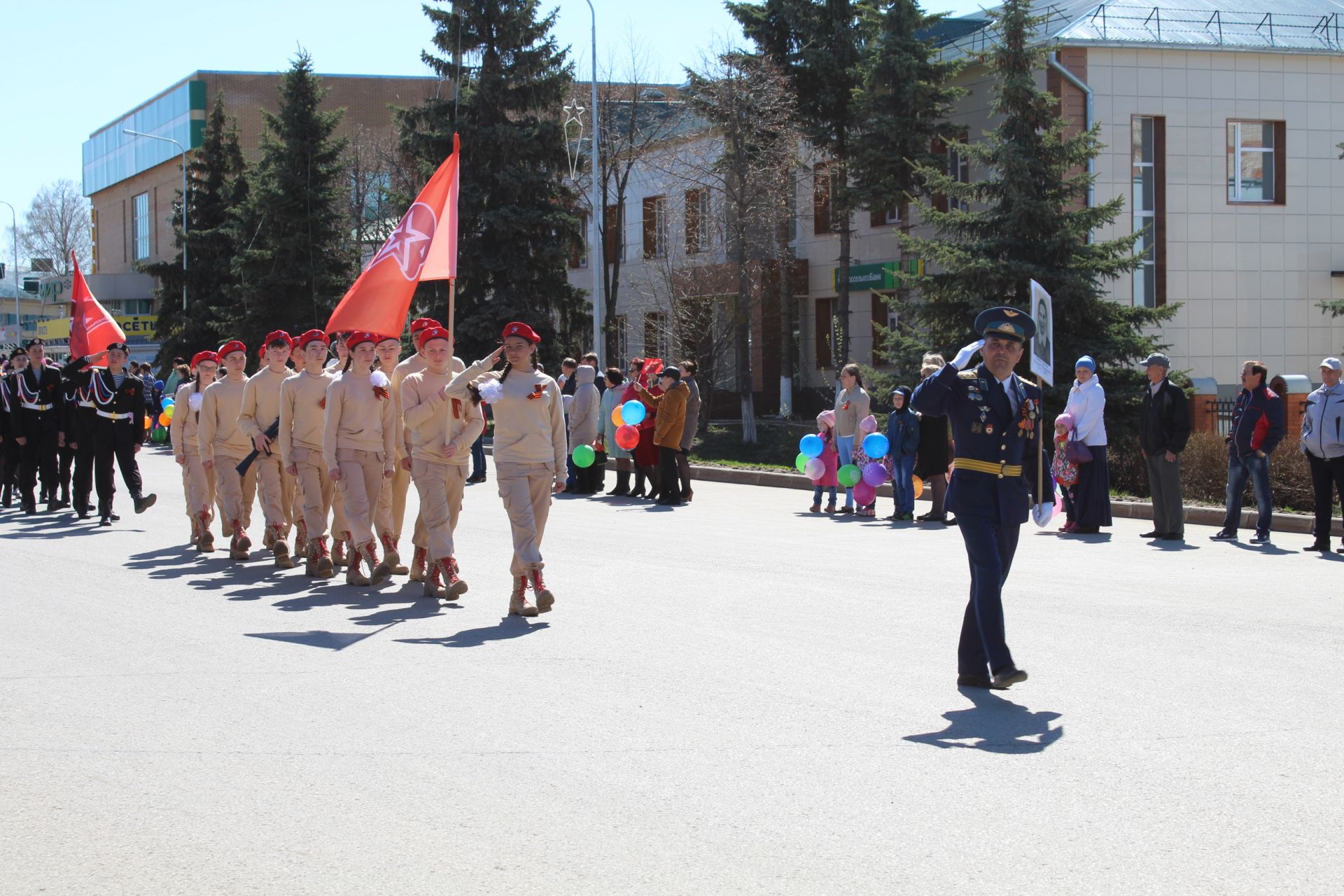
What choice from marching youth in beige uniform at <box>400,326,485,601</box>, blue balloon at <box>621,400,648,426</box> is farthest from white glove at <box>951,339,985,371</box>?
blue balloon at <box>621,400,648,426</box>

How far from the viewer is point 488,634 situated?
892 centimetres

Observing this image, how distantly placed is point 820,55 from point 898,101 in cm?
305

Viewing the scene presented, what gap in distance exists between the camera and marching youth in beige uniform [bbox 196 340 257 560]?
13.1 meters

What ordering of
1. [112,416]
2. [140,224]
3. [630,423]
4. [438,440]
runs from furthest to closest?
[140,224] → [630,423] → [112,416] → [438,440]

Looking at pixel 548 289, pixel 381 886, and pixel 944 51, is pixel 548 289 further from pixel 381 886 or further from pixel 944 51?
pixel 381 886

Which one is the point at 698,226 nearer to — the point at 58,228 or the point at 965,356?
the point at 965,356

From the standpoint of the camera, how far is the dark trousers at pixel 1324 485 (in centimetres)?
1345

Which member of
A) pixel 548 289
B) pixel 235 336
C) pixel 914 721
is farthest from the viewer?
pixel 235 336

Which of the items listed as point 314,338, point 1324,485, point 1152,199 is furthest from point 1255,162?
point 314,338

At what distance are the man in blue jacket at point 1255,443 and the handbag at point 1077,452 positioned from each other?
1487 mm

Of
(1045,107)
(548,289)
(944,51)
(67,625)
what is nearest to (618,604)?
(67,625)

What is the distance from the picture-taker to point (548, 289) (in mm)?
36188

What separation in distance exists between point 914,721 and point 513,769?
1970mm

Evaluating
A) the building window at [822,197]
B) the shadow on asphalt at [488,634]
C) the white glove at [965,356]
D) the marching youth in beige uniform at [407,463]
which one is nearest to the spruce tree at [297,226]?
the building window at [822,197]
